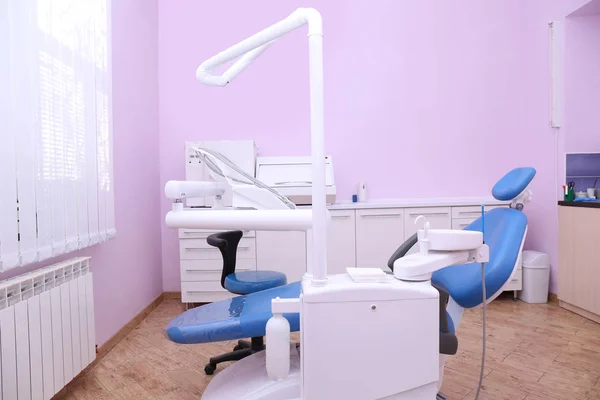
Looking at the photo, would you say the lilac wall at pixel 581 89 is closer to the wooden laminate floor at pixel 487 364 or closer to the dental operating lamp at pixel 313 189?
the wooden laminate floor at pixel 487 364

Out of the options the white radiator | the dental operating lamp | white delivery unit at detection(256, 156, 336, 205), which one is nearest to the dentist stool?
the white radiator

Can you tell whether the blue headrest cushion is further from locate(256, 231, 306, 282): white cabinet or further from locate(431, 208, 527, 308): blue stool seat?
locate(256, 231, 306, 282): white cabinet

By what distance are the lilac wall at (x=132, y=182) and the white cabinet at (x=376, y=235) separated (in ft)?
5.99

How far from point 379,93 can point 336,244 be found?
1.59 meters

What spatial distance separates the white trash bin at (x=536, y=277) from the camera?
3.42 meters

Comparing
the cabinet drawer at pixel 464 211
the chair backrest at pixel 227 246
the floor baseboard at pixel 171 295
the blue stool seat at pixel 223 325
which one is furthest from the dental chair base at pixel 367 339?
the floor baseboard at pixel 171 295

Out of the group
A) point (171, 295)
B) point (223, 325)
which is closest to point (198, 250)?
point (171, 295)

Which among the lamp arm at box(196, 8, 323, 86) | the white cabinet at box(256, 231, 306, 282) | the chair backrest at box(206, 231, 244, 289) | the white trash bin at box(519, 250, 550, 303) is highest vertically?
the lamp arm at box(196, 8, 323, 86)

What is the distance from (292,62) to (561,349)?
3.18 meters

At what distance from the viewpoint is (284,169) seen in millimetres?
3559

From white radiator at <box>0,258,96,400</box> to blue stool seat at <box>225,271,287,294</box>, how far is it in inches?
29.8

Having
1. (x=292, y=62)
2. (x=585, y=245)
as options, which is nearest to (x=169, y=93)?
(x=292, y=62)

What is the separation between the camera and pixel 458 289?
1501 mm

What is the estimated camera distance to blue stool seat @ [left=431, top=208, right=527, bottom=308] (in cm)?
142
